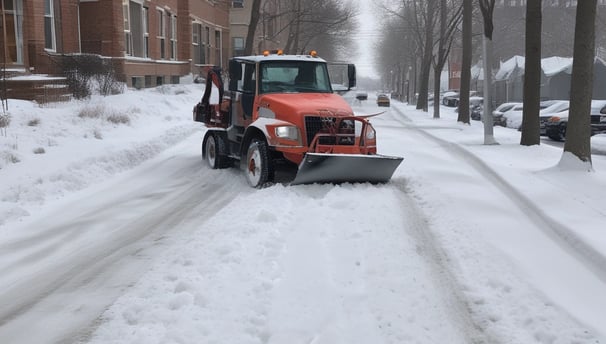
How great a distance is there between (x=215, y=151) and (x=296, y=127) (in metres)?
3.19

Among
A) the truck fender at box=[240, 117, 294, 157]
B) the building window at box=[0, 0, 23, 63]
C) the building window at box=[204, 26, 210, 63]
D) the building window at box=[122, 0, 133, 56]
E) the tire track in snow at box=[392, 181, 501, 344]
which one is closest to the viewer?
the tire track in snow at box=[392, 181, 501, 344]

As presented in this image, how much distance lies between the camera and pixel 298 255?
6.30 m

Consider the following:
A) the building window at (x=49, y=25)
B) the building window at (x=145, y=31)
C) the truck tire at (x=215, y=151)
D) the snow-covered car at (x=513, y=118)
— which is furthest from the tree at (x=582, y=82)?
the building window at (x=145, y=31)

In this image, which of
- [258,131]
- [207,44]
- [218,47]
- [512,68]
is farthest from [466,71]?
[512,68]

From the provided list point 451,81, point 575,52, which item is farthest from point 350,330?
point 451,81

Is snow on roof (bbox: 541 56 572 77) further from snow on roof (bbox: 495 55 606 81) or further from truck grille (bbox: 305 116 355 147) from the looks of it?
truck grille (bbox: 305 116 355 147)

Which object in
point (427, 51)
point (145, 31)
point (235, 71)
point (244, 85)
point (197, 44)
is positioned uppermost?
point (197, 44)

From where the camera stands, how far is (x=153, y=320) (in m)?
4.70

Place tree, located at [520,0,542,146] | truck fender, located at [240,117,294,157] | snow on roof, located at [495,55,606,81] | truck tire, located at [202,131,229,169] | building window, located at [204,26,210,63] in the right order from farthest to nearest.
A: snow on roof, located at [495,55,606,81], building window, located at [204,26,210,63], tree, located at [520,0,542,146], truck tire, located at [202,131,229,169], truck fender, located at [240,117,294,157]

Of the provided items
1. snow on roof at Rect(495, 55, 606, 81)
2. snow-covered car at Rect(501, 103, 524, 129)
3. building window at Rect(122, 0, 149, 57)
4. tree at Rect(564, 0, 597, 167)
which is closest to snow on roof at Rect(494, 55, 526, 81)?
snow on roof at Rect(495, 55, 606, 81)

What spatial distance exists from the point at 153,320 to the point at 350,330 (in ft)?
4.98

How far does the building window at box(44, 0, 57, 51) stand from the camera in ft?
73.5

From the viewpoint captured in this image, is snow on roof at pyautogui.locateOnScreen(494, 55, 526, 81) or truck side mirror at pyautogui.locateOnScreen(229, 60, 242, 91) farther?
snow on roof at pyautogui.locateOnScreen(494, 55, 526, 81)

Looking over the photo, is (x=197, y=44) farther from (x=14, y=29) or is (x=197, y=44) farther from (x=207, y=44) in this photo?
(x=14, y=29)
